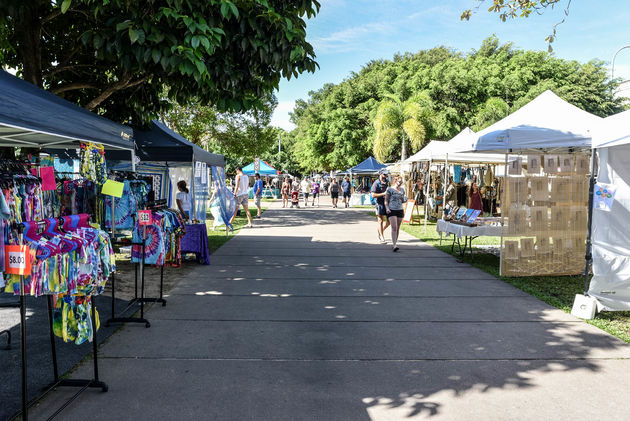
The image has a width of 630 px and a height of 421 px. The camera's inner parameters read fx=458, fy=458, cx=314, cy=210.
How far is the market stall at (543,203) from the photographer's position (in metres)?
7.89

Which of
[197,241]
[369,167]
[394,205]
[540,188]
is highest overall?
[369,167]

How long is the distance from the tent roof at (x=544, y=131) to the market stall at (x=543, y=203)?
0.05ft

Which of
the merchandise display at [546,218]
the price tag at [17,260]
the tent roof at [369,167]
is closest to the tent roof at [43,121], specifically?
the price tag at [17,260]

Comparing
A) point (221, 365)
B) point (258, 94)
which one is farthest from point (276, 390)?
point (258, 94)

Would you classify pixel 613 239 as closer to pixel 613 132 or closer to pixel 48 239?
pixel 613 132

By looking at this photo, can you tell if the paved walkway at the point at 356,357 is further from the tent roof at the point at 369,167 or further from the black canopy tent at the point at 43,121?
the tent roof at the point at 369,167

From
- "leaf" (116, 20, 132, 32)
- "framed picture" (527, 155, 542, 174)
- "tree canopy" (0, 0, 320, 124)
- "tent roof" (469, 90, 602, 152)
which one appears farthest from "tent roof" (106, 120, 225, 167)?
"framed picture" (527, 155, 542, 174)

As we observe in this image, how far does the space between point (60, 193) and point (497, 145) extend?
6776 mm

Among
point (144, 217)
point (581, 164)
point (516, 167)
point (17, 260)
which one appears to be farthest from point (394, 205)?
point (17, 260)

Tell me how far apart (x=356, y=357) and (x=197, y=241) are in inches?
213

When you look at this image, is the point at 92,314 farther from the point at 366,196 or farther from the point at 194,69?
the point at 366,196

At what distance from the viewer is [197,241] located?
898cm

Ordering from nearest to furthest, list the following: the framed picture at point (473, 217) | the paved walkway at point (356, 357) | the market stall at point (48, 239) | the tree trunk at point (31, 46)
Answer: the market stall at point (48, 239), the paved walkway at point (356, 357), the tree trunk at point (31, 46), the framed picture at point (473, 217)

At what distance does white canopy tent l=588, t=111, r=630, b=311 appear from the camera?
5.79 metres
